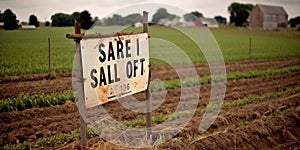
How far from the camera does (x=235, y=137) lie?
20.1ft

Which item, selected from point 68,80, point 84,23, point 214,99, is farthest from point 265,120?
point 84,23

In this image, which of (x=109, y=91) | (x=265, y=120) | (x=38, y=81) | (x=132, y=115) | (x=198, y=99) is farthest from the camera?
(x=38, y=81)

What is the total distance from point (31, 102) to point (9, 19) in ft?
67.9

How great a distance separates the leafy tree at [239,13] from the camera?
278 feet

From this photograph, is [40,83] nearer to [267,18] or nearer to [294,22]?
[267,18]

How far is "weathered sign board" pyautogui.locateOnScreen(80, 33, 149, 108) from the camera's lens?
4188mm

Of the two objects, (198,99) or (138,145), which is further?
(198,99)

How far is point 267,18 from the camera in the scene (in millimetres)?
71562

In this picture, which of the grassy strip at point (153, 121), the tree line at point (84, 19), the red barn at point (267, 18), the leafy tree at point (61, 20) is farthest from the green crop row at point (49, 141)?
the red barn at point (267, 18)

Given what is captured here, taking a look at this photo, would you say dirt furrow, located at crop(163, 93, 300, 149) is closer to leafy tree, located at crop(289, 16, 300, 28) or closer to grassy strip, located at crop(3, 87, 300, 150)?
grassy strip, located at crop(3, 87, 300, 150)

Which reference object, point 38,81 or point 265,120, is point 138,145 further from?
point 38,81

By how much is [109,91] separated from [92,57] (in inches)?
24.0

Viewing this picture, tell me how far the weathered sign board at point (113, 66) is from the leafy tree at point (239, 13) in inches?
3214

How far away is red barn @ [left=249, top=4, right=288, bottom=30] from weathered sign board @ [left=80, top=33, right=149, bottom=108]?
69632mm
